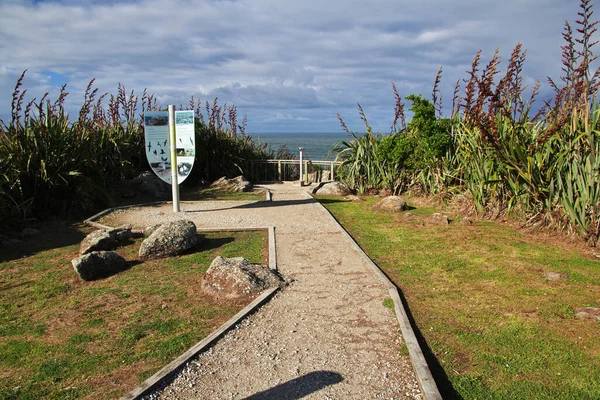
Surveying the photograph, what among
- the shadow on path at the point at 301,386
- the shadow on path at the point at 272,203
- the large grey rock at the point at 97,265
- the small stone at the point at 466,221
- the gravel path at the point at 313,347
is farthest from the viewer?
the shadow on path at the point at 272,203

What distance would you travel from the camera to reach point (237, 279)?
5594 mm

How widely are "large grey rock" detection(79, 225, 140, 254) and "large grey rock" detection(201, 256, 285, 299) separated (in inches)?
102

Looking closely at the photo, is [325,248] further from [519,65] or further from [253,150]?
[253,150]

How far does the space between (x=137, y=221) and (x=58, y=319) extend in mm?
4835

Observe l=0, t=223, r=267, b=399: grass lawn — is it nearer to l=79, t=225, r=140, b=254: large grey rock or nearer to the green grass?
l=79, t=225, r=140, b=254: large grey rock

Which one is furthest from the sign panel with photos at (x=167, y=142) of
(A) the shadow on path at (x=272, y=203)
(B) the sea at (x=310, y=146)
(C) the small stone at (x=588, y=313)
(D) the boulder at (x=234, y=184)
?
(C) the small stone at (x=588, y=313)

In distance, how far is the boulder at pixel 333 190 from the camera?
45.8 feet

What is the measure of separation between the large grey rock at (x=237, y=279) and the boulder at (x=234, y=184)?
8.65m

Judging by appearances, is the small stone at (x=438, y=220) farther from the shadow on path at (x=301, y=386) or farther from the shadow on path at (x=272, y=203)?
the shadow on path at (x=301, y=386)

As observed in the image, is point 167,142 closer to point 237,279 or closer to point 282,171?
point 237,279

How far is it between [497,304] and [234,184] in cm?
1062

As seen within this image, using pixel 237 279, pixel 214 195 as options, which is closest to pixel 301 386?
pixel 237 279

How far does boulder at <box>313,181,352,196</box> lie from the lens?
45.8 feet

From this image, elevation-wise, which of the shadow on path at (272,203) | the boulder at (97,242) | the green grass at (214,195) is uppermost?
the green grass at (214,195)
